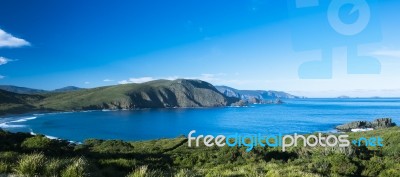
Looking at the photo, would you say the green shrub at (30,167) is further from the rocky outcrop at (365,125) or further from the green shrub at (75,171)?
the rocky outcrop at (365,125)

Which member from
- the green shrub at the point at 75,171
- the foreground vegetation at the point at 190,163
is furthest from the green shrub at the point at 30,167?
the green shrub at the point at 75,171

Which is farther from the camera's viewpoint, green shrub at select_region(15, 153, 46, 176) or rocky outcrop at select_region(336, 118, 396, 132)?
rocky outcrop at select_region(336, 118, 396, 132)

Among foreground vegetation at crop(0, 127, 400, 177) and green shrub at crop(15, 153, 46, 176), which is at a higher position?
green shrub at crop(15, 153, 46, 176)

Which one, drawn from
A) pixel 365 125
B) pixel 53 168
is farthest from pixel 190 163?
pixel 365 125

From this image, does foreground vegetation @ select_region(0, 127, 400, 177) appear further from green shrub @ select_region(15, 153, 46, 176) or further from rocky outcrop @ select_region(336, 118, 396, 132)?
rocky outcrop @ select_region(336, 118, 396, 132)

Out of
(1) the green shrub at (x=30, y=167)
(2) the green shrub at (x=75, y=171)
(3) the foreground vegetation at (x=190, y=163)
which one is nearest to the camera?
(2) the green shrub at (x=75, y=171)

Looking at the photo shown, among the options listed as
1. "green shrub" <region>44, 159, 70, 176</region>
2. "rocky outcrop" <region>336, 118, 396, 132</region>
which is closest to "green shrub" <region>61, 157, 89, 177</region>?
"green shrub" <region>44, 159, 70, 176</region>

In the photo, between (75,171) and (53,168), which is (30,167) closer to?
(53,168)

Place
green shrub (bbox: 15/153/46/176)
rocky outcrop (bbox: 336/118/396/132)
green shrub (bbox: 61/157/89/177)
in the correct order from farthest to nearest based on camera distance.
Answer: rocky outcrop (bbox: 336/118/396/132) < green shrub (bbox: 15/153/46/176) < green shrub (bbox: 61/157/89/177)

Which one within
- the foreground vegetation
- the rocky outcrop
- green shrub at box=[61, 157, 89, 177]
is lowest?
the rocky outcrop

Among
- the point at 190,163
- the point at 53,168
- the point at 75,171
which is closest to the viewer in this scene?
the point at 75,171

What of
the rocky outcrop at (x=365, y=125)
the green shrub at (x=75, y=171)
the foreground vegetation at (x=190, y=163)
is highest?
the green shrub at (x=75, y=171)

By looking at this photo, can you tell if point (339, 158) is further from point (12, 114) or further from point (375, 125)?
point (12, 114)

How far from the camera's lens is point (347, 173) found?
20797 mm
